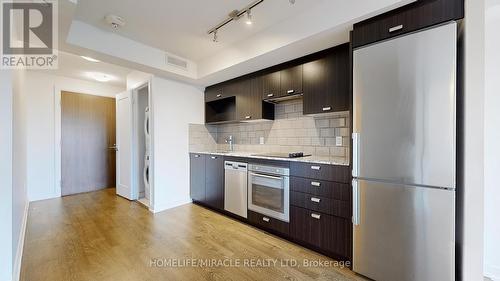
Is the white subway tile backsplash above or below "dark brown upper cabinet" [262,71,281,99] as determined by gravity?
below

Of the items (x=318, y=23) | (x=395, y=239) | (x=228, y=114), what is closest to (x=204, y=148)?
(x=228, y=114)

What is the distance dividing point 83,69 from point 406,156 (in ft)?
16.5

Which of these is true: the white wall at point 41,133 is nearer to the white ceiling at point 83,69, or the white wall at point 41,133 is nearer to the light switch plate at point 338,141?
the white ceiling at point 83,69

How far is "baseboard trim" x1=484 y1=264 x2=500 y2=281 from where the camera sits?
1798 millimetres

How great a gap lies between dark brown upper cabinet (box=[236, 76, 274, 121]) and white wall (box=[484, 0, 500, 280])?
2308 millimetres

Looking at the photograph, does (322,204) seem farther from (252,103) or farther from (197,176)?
(197,176)

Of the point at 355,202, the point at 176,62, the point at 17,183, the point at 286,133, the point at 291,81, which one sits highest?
the point at 176,62

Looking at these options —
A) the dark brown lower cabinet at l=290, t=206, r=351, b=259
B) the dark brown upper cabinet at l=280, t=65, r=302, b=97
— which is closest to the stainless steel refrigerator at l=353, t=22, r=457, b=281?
the dark brown lower cabinet at l=290, t=206, r=351, b=259

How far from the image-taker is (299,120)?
10.3 ft

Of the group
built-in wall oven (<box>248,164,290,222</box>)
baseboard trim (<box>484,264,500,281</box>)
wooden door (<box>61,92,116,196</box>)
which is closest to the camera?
baseboard trim (<box>484,264,500,281</box>)

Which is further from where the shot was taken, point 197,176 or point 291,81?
point 197,176

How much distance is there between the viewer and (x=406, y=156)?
5.36 ft

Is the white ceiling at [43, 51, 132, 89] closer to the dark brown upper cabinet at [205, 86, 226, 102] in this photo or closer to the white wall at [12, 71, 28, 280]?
the white wall at [12, 71, 28, 280]

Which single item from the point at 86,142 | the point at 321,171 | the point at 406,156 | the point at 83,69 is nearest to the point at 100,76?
the point at 83,69
